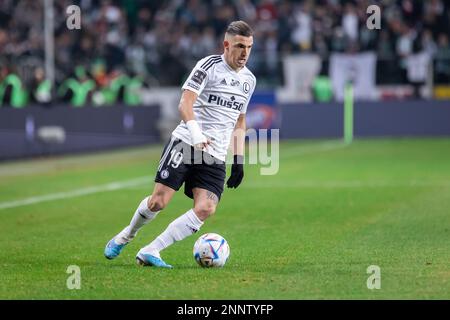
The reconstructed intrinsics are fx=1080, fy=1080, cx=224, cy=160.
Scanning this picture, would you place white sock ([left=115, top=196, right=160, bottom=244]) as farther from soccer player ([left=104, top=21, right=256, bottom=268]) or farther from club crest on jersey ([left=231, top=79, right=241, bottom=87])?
club crest on jersey ([left=231, top=79, right=241, bottom=87])

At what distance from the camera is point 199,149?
9406mm

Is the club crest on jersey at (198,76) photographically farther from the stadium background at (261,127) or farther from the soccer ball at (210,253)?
the stadium background at (261,127)

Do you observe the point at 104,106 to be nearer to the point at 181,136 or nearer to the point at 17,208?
the point at 17,208

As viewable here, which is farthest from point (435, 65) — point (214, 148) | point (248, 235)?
point (214, 148)

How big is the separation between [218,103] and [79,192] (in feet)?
26.4

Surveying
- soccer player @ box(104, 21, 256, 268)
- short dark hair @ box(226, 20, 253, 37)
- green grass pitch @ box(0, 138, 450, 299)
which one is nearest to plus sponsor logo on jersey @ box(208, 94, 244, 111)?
soccer player @ box(104, 21, 256, 268)

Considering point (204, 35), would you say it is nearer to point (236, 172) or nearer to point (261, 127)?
point (261, 127)

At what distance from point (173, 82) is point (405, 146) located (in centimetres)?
815

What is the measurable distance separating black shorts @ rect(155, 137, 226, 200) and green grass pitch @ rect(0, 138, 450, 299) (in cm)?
75

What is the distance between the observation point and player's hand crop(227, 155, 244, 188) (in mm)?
9969

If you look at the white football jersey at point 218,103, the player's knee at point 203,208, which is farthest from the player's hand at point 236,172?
the player's knee at point 203,208

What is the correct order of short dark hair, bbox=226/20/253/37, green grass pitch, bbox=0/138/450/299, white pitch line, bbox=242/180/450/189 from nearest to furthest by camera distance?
1. green grass pitch, bbox=0/138/450/299
2. short dark hair, bbox=226/20/253/37
3. white pitch line, bbox=242/180/450/189

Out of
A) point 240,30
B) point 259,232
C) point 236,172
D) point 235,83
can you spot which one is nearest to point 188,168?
point 236,172

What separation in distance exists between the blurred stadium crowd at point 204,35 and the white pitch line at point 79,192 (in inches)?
450
